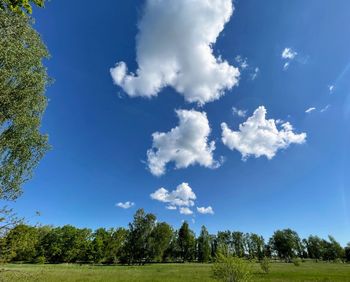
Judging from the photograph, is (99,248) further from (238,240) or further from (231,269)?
(238,240)

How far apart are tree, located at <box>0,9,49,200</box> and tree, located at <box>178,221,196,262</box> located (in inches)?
4272

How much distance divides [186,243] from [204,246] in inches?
361

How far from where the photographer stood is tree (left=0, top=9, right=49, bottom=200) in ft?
59.6

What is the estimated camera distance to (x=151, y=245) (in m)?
88.6

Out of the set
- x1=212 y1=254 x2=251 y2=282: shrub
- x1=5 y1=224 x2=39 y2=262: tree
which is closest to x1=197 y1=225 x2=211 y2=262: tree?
x1=212 y1=254 x2=251 y2=282: shrub

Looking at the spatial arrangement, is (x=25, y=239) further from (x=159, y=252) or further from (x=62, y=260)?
(x=62, y=260)

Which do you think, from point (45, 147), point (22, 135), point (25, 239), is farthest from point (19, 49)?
point (25, 239)

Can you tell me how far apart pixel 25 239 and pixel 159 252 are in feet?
307

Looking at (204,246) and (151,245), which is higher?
(204,246)

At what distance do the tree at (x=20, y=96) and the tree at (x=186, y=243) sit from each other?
108501mm

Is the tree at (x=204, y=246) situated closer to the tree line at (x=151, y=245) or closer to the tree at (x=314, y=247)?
the tree line at (x=151, y=245)

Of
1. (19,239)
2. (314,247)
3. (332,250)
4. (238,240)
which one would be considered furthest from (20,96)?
(314,247)

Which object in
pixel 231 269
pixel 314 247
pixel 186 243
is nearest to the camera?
pixel 231 269

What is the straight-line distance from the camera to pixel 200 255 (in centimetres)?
11888
